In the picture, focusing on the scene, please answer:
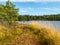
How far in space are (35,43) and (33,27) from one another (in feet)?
5.94

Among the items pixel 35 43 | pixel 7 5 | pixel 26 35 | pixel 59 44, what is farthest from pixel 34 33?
pixel 7 5

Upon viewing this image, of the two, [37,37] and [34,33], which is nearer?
[37,37]

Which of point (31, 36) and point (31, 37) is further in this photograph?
point (31, 36)

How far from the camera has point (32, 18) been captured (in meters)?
11.2

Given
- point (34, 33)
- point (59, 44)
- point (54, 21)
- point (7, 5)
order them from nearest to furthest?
1. point (59, 44)
2. point (34, 33)
3. point (54, 21)
4. point (7, 5)

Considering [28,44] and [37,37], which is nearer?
[28,44]

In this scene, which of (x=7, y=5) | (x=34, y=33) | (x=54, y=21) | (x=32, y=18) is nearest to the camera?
(x=34, y=33)

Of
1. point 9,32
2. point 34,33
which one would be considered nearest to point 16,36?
point 9,32

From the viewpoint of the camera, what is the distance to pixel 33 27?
392 inches

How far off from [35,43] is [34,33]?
1052mm

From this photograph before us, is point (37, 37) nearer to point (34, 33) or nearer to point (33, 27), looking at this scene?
point (34, 33)

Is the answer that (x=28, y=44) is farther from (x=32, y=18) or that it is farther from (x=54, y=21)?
(x=32, y=18)

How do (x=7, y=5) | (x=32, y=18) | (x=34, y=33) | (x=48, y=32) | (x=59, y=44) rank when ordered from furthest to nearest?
(x=7, y=5)
(x=32, y=18)
(x=34, y=33)
(x=48, y=32)
(x=59, y=44)

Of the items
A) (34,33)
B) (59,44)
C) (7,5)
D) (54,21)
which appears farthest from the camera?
(7,5)
